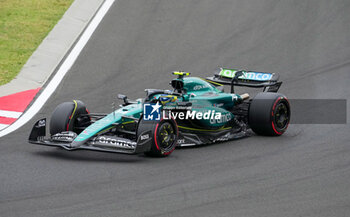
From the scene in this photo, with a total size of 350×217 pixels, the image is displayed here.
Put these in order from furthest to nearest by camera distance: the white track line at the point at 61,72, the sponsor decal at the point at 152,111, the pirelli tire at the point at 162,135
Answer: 1. the white track line at the point at 61,72
2. the sponsor decal at the point at 152,111
3. the pirelli tire at the point at 162,135

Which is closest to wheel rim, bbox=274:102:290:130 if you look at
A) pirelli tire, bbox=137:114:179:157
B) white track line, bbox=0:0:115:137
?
pirelli tire, bbox=137:114:179:157

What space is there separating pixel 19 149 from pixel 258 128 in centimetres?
435

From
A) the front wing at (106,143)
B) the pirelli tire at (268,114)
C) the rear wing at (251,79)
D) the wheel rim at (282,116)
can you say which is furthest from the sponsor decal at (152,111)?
the rear wing at (251,79)

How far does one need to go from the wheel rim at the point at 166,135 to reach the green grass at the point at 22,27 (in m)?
6.41

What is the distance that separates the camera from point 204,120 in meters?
11.4

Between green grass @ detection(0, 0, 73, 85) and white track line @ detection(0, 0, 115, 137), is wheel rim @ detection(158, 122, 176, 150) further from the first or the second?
green grass @ detection(0, 0, 73, 85)

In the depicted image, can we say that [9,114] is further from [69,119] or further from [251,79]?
[251,79]

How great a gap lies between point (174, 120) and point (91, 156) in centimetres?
150

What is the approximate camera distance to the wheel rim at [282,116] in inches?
470

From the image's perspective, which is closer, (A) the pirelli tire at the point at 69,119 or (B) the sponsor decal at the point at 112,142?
(B) the sponsor decal at the point at 112,142

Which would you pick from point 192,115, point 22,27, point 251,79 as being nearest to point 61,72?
point 22,27

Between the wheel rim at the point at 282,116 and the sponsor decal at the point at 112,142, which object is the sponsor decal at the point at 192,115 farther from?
the wheel rim at the point at 282,116

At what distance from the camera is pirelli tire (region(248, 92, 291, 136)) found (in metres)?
11.7

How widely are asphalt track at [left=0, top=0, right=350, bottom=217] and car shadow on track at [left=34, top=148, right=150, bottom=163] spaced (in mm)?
18
